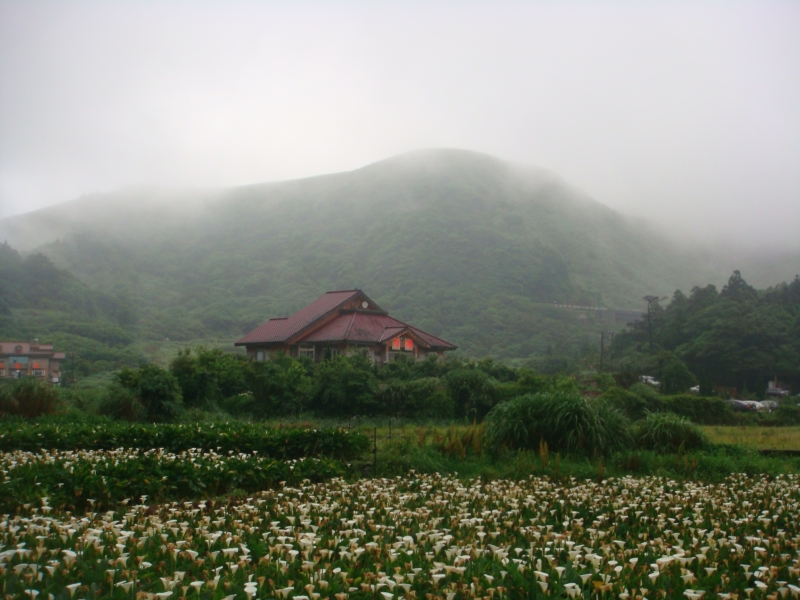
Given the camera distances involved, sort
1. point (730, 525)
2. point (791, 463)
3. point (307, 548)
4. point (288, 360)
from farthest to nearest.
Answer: point (288, 360) < point (791, 463) < point (730, 525) < point (307, 548)

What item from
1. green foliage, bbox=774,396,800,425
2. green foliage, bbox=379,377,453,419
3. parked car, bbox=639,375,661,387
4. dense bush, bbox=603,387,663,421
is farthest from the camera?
parked car, bbox=639,375,661,387

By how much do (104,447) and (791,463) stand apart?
12949 mm

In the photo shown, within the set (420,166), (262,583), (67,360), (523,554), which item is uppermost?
(420,166)

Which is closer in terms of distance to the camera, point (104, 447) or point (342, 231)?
point (104, 447)

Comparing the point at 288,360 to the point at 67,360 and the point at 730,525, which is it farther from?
the point at 67,360

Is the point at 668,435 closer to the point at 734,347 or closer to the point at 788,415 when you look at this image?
the point at 788,415

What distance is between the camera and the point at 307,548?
5305mm

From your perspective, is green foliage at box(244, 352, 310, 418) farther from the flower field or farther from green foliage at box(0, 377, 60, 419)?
the flower field

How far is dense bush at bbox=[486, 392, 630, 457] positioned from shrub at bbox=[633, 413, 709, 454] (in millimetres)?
1077

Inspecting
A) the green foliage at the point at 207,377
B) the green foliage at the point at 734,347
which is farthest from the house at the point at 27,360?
the green foliage at the point at 734,347

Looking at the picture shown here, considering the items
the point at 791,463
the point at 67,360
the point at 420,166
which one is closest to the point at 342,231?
the point at 420,166

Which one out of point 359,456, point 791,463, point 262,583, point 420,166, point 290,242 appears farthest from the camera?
point 420,166

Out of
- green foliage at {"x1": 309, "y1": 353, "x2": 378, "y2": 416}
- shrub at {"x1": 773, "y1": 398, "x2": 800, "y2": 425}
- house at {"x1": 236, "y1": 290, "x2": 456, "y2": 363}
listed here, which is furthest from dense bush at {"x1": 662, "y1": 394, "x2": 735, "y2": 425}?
house at {"x1": 236, "y1": 290, "x2": 456, "y2": 363}

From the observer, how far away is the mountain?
86.8m
